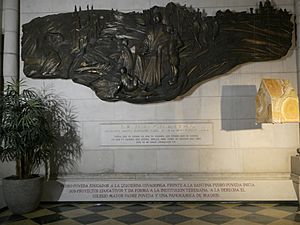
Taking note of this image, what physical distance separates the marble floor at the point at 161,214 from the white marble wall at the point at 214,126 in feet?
1.89

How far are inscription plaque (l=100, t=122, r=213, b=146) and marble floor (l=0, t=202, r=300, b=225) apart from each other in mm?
969

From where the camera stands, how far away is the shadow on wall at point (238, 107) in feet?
15.9

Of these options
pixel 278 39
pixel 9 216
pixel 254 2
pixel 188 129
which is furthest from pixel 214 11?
pixel 9 216

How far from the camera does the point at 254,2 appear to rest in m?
4.96

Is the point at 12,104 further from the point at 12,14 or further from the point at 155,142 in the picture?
the point at 155,142

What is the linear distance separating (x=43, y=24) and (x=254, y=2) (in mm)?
3551

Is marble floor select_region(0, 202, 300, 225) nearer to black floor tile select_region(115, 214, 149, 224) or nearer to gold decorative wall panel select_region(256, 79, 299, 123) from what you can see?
black floor tile select_region(115, 214, 149, 224)

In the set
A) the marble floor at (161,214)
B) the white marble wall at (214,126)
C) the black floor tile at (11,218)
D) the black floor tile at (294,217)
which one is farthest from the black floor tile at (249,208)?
the black floor tile at (11,218)

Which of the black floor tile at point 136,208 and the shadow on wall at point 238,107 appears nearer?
the black floor tile at point 136,208

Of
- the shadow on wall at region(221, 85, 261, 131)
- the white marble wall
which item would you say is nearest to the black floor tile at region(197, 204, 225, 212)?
the white marble wall

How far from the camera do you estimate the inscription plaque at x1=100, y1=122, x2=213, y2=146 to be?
16.0ft

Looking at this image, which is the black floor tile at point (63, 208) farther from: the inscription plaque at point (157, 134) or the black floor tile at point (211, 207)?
the black floor tile at point (211, 207)

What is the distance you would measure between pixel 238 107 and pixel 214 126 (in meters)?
0.51

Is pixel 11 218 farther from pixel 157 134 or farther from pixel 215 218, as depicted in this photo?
pixel 215 218
